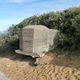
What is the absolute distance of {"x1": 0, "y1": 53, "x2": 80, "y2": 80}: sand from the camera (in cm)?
821

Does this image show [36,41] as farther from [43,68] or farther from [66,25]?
[66,25]

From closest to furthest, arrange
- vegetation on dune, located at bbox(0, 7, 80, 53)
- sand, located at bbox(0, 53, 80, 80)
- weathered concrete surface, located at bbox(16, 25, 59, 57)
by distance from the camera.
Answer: sand, located at bbox(0, 53, 80, 80) < vegetation on dune, located at bbox(0, 7, 80, 53) < weathered concrete surface, located at bbox(16, 25, 59, 57)

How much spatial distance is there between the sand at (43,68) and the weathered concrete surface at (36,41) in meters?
0.52

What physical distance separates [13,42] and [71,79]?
7.66 m

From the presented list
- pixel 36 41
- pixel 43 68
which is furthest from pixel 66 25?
pixel 43 68

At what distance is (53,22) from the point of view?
41.6 ft

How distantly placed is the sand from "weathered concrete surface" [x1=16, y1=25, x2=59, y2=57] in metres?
0.52

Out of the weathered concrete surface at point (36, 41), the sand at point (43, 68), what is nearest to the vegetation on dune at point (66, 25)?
the weathered concrete surface at point (36, 41)

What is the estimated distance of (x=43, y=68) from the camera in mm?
9539

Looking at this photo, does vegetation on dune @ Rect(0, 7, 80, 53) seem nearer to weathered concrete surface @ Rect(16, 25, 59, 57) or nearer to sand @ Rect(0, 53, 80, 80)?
weathered concrete surface @ Rect(16, 25, 59, 57)

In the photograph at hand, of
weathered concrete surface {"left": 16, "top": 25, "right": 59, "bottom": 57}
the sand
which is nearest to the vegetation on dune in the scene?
weathered concrete surface {"left": 16, "top": 25, "right": 59, "bottom": 57}

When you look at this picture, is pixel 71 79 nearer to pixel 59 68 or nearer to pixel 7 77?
pixel 59 68

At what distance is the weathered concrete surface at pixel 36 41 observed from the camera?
10.8 metres

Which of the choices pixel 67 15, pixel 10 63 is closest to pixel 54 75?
pixel 10 63
